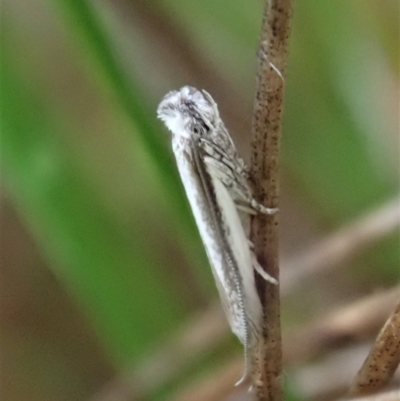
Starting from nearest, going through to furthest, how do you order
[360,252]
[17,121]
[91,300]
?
1. [17,121]
2. [91,300]
3. [360,252]

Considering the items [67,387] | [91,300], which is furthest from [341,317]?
[67,387]

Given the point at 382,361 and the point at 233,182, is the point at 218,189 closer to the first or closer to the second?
the point at 233,182

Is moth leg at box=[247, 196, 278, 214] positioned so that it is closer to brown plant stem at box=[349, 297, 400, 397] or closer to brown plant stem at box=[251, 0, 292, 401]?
brown plant stem at box=[251, 0, 292, 401]

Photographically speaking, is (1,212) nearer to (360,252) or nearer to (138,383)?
(138,383)

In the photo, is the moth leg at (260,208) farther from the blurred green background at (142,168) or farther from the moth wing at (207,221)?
the blurred green background at (142,168)

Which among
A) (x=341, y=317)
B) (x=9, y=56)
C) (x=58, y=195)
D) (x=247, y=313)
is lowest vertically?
(x=341, y=317)

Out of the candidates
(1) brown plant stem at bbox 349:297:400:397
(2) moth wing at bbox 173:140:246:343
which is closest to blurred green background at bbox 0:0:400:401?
(2) moth wing at bbox 173:140:246:343

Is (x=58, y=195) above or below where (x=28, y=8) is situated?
below
